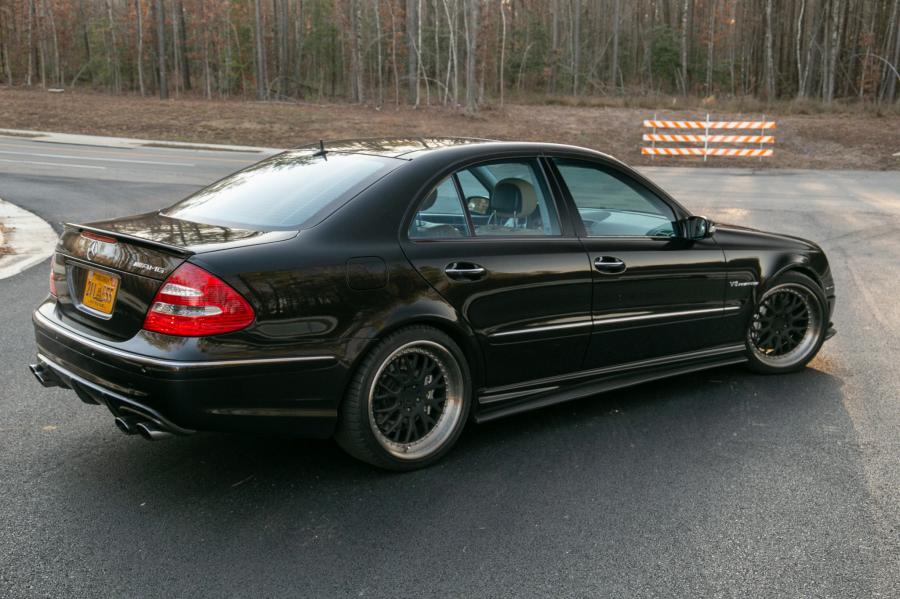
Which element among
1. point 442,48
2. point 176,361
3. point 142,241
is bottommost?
point 176,361

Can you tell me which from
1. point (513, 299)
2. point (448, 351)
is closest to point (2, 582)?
point (448, 351)

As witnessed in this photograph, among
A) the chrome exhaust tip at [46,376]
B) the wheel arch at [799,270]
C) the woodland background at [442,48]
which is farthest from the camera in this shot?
the woodland background at [442,48]

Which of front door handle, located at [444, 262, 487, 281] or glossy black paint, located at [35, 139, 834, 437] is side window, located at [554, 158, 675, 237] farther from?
front door handle, located at [444, 262, 487, 281]

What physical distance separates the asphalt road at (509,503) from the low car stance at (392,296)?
0.31 metres

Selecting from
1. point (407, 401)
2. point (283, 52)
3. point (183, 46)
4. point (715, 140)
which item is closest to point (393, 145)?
point (407, 401)

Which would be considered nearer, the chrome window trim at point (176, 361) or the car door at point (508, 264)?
the chrome window trim at point (176, 361)

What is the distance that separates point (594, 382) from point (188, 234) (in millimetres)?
2331

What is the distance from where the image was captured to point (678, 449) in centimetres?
437

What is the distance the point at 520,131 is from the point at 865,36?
2739 cm

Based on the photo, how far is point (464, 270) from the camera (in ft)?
13.4

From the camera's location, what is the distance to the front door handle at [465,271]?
160 inches

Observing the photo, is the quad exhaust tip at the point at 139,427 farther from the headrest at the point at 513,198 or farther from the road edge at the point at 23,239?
the road edge at the point at 23,239

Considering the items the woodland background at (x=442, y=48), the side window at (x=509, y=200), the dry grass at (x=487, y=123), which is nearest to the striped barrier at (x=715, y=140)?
the dry grass at (x=487, y=123)

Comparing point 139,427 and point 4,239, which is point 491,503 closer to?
point 139,427
